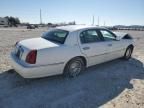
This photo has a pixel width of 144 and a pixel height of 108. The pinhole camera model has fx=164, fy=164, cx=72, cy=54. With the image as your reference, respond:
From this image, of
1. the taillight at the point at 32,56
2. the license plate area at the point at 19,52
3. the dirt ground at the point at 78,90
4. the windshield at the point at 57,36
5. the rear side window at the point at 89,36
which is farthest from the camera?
the rear side window at the point at 89,36

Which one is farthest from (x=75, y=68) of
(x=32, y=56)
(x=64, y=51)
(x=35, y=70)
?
(x=32, y=56)

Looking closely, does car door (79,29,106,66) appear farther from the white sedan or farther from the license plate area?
the license plate area

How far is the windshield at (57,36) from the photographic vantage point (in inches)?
190

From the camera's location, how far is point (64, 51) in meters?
4.52

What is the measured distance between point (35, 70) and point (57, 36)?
55.3 inches

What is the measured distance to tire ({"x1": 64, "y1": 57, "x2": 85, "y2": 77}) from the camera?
485 centimetres

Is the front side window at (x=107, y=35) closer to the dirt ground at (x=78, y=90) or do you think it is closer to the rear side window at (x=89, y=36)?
the rear side window at (x=89, y=36)

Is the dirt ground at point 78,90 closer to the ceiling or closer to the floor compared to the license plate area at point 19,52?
closer to the floor

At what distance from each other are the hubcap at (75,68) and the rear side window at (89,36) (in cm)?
73

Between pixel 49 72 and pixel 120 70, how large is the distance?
109 inches

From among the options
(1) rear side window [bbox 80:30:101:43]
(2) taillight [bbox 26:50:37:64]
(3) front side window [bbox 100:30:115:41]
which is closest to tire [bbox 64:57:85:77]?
(1) rear side window [bbox 80:30:101:43]

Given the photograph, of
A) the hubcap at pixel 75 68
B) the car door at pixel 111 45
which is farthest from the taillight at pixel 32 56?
the car door at pixel 111 45

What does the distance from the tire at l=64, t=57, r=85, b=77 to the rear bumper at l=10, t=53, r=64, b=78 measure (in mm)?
281

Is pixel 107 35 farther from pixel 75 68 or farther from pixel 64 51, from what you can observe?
pixel 64 51
